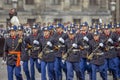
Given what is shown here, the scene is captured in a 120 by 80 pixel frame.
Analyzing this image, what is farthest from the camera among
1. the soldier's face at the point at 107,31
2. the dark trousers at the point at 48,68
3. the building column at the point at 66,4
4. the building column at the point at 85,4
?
the building column at the point at 85,4

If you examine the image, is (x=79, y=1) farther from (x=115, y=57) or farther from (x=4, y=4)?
(x=115, y=57)

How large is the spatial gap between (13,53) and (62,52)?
1884 millimetres

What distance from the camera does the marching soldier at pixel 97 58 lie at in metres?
16.0

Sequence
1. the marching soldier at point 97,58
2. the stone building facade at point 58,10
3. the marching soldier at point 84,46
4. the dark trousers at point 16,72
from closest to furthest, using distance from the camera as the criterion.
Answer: the dark trousers at point 16,72
the marching soldier at point 97,58
the marching soldier at point 84,46
the stone building facade at point 58,10

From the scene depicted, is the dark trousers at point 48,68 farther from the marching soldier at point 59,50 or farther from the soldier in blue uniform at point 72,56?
the soldier in blue uniform at point 72,56

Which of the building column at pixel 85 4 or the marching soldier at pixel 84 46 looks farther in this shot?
the building column at pixel 85 4

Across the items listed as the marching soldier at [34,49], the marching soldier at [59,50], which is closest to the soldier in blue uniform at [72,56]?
the marching soldier at [59,50]

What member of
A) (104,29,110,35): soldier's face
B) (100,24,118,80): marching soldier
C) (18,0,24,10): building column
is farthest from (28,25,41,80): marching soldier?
(18,0,24,10): building column

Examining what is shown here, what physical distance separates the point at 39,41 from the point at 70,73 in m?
1.84

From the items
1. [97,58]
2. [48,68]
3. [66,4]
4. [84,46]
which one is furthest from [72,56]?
[66,4]

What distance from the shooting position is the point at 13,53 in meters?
16.0

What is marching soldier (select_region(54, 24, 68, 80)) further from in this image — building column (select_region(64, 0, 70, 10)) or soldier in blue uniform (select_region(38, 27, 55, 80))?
building column (select_region(64, 0, 70, 10))

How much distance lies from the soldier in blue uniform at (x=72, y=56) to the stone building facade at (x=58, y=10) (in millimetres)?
22442

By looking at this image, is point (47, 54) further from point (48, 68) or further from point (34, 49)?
point (34, 49)
